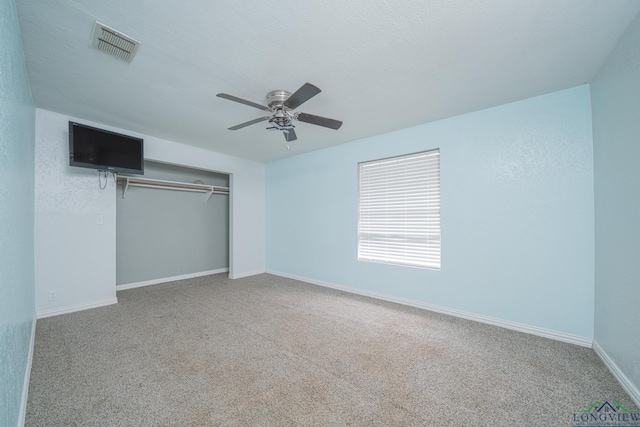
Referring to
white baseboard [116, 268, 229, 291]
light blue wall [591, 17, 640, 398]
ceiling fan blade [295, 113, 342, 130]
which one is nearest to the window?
light blue wall [591, 17, 640, 398]

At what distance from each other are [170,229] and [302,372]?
4161 mm

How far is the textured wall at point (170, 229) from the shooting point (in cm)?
440

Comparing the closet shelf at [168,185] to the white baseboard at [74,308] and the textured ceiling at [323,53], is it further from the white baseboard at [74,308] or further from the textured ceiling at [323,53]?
the white baseboard at [74,308]

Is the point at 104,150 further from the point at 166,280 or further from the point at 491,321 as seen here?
the point at 491,321

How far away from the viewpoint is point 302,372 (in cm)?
199

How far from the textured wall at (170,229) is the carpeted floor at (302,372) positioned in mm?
1449

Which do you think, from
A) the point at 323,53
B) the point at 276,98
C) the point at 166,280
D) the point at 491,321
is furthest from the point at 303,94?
the point at 166,280

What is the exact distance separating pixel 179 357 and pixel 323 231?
2.83 meters

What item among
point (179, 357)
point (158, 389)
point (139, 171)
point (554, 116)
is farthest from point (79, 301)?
point (554, 116)
